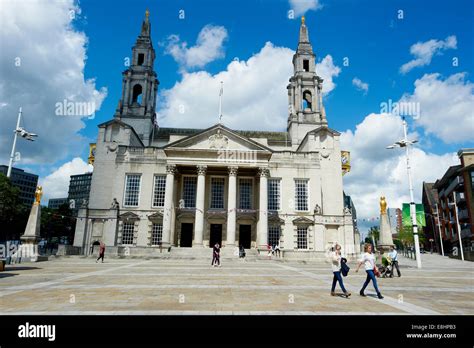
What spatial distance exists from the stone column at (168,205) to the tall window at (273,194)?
13.4 meters

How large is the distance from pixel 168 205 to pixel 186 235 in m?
6.21

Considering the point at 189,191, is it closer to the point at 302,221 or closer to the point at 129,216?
the point at 129,216

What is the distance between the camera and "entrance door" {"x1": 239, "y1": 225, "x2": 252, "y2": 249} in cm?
4125

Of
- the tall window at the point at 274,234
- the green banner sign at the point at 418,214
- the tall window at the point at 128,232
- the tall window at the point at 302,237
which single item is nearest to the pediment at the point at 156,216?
the tall window at the point at 128,232

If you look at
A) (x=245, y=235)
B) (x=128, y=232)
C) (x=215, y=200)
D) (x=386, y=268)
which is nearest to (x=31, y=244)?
(x=128, y=232)

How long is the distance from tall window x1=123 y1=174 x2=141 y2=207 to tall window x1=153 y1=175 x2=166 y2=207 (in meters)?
2.38

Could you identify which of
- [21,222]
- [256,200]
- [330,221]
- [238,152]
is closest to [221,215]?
[256,200]

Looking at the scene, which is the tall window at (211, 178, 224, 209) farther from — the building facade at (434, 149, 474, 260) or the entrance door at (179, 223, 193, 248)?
the building facade at (434, 149, 474, 260)

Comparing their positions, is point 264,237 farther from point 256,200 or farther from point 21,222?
point 21,222

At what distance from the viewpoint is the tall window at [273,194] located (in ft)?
136

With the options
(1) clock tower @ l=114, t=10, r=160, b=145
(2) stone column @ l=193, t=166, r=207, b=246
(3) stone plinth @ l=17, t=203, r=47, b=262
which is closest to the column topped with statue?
(2) stone column @ l=193, t=166, r=207, b=246
